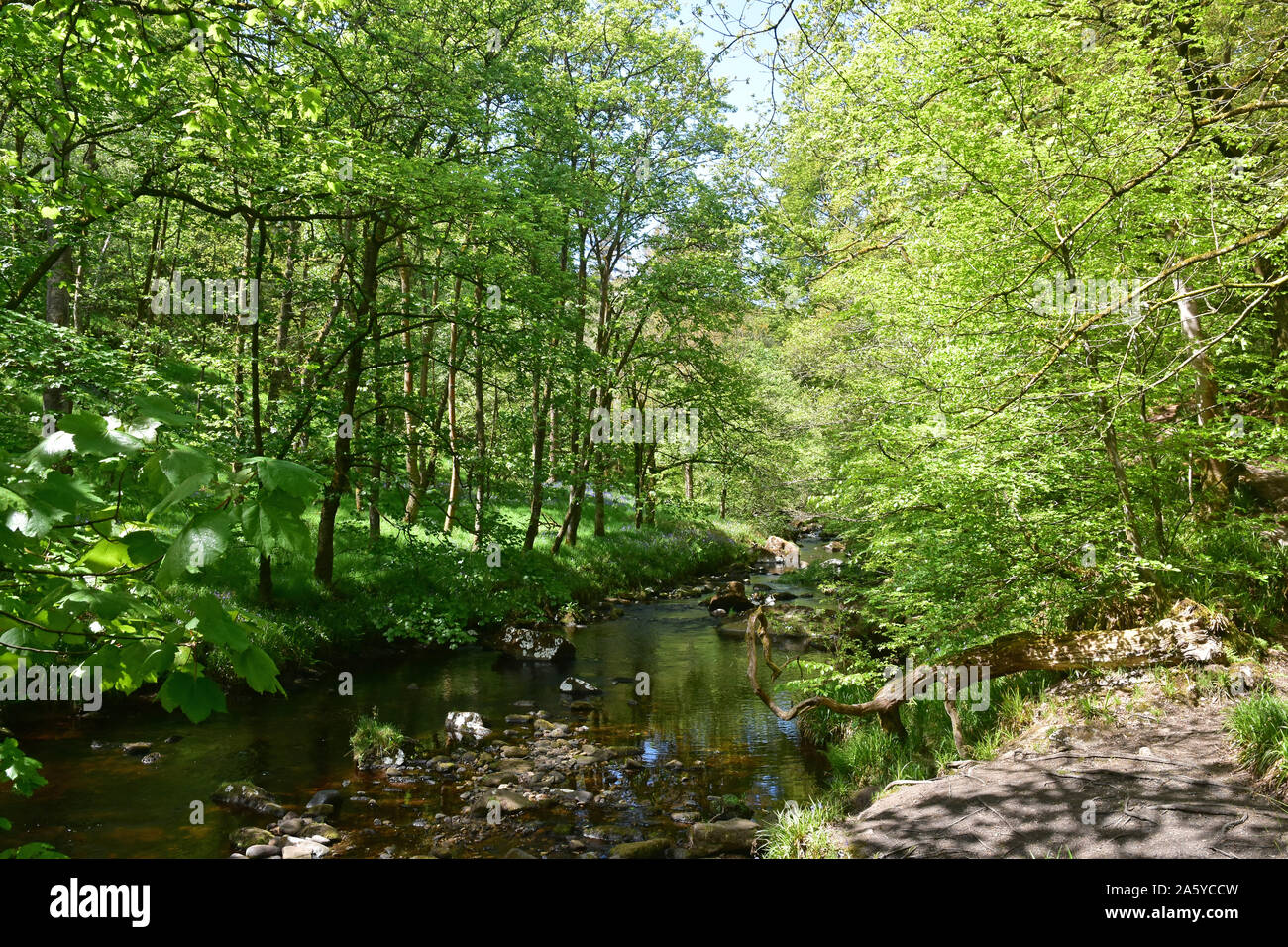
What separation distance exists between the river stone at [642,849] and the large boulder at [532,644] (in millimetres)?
7460

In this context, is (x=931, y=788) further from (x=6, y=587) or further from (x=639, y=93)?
(x=639, y=93)

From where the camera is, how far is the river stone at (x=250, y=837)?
6.68m

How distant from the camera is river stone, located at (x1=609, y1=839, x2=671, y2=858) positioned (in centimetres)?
657

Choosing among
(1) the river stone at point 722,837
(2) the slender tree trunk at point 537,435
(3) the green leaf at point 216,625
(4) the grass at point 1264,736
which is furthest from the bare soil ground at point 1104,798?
(2) the slender tree trunk at point 537,435

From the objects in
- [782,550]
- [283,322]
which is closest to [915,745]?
[283,322]

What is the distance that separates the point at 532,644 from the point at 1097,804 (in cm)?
1084

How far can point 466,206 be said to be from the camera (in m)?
10.8

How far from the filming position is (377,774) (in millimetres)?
8594

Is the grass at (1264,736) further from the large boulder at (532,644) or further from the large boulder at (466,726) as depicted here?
the large boulder at (532,644)

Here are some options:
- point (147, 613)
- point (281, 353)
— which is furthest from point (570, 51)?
point (147, 613)

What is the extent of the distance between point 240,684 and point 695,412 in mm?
11490

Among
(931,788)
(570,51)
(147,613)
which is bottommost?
(931,788)
